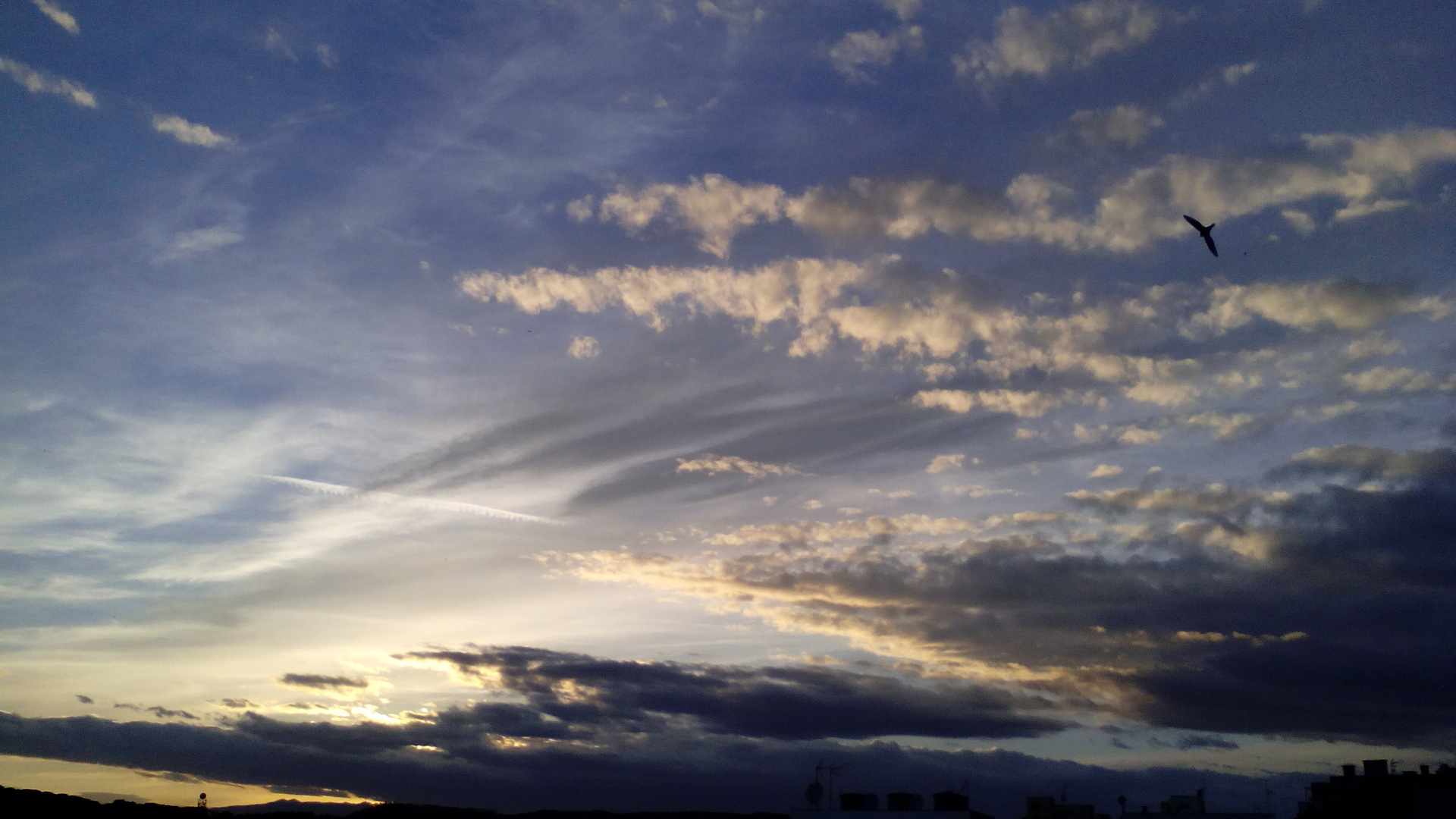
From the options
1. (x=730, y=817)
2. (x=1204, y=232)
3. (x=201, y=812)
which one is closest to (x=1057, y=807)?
(x=1204, y=232)

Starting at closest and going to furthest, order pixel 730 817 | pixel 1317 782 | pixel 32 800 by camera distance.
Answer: pixel 1317 782, pixel 32 800, pixel 730 817

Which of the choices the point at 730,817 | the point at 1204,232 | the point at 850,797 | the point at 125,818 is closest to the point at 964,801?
the point at 850,797

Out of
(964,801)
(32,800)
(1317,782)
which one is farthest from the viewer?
(32,800)

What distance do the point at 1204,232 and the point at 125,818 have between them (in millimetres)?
190870

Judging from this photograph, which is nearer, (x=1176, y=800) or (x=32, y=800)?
(x=1176, y=800)

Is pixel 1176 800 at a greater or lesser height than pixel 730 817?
greater

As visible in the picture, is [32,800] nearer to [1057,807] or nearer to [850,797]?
[850,797]

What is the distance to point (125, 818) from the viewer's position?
6501 inches

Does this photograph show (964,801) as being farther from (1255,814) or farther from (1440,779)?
(1440,779)

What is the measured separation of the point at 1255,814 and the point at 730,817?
459 ft

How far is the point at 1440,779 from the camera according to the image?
2889 inches

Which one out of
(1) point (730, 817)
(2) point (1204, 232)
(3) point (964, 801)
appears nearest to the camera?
(2) point (1204, 232)

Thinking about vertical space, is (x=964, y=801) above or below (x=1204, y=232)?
below

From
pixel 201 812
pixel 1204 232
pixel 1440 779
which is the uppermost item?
pixel 1204 232
